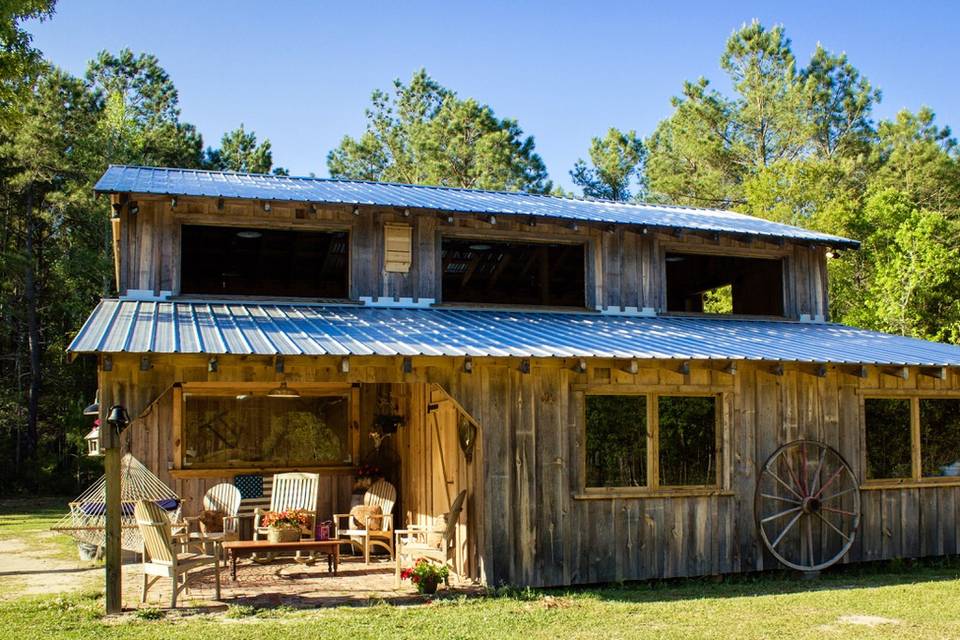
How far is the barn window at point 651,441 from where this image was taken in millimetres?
9672

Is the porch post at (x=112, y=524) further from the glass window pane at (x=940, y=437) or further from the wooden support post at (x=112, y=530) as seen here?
the glass window pane at (x=940, y=437)

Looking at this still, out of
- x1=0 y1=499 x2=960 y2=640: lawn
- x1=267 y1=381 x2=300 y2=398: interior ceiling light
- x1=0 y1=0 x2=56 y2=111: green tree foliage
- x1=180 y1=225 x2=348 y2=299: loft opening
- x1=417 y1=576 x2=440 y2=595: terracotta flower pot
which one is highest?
x1=0 y1=0 x2=56 y2=111: green tree foliage

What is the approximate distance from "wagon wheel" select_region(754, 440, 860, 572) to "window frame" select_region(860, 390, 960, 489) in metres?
0.35

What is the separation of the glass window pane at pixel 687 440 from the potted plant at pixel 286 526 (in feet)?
12.1

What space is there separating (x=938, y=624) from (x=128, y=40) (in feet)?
95.4

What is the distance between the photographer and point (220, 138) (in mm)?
32156

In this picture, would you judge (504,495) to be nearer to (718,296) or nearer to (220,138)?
(718,296)

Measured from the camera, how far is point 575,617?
7.80m

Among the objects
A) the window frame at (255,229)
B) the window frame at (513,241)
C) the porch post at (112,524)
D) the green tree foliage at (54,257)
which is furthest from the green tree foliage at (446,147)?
the porch post at (112,524)

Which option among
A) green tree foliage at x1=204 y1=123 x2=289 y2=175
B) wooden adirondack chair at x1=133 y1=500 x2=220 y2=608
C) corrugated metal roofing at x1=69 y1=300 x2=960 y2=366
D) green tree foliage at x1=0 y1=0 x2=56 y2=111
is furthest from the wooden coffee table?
green tree foliage at x1=204 y1=123 x2=289 y2=175

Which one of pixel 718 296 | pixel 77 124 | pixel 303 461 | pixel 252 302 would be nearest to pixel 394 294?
pixel 252 302

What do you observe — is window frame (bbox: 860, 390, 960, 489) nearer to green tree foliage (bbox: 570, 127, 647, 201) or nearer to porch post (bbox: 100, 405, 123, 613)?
porch post (bbox: 100, 405, 123, 613)

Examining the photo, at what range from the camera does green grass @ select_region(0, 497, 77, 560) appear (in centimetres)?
1282

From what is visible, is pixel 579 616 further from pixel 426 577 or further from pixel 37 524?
pixel 37 524
